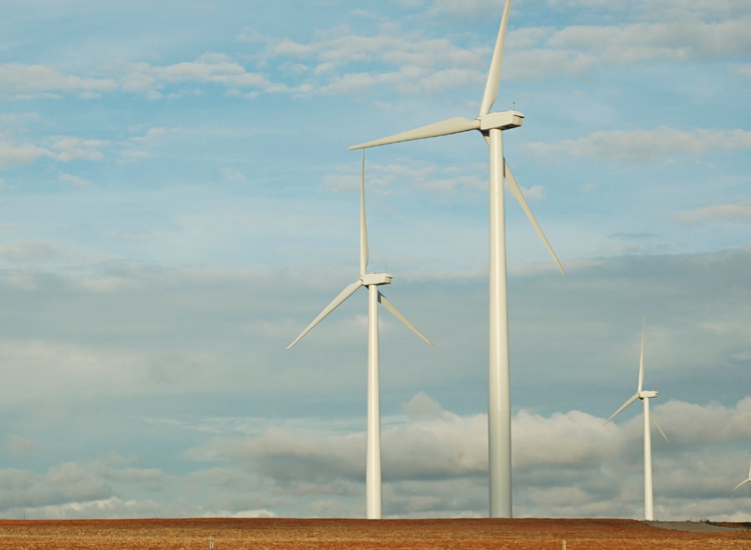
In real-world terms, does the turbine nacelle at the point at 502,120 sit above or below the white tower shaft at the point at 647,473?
above

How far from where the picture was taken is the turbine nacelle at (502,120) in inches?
3083

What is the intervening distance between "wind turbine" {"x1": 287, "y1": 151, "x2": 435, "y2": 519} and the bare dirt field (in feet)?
30.5

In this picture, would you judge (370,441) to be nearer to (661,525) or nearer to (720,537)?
(661,525)

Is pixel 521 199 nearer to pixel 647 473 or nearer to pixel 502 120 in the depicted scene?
pixel 502 120

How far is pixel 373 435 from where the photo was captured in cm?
10038

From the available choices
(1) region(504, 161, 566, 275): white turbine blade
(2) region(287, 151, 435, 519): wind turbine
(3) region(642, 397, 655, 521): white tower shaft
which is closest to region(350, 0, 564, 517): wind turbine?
(1) region(504, 161, 566, 275): white turbine blade

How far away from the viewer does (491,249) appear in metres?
76.2

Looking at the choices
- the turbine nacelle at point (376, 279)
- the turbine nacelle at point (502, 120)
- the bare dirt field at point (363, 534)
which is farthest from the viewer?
the turbine nacelle at point (376, 279)

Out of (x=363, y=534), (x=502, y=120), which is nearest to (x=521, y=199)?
(x=502, y=120)

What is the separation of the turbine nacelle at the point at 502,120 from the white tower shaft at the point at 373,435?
92.2 feet

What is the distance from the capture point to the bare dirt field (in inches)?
2463

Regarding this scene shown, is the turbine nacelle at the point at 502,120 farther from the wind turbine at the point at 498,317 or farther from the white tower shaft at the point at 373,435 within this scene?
the white tower shaft at the point at 373,435

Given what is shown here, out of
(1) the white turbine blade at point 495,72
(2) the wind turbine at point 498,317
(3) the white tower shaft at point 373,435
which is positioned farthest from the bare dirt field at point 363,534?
(1) the white turbine blade at point 495,72

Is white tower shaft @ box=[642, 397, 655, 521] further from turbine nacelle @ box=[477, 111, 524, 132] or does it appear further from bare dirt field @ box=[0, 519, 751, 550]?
turbine nacelle @ box=[477, 111, 524, 132]
